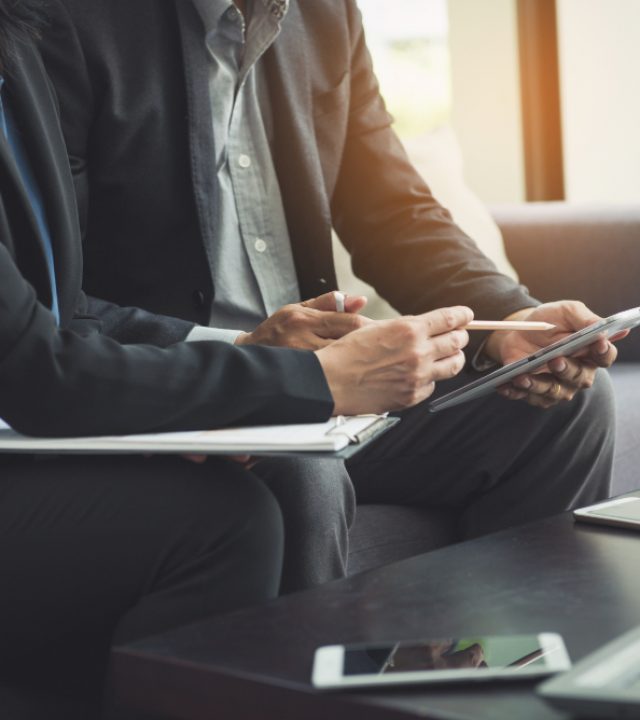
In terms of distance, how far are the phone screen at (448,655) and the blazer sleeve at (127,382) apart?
0.30 metres

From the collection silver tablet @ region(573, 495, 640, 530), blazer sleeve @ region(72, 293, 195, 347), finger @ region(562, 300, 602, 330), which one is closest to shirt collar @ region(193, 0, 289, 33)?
blazer sleeve @ region(72, 293, 195, 347)

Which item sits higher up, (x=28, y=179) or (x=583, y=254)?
(x=28, y=179)

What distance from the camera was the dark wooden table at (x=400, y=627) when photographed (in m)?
0.60

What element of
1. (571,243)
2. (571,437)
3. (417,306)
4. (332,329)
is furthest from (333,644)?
(571,243)

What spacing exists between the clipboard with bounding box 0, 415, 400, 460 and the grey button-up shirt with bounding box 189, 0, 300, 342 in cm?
54

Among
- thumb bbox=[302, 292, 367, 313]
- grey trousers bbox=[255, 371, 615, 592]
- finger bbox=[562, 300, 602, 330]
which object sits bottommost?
grey trousers bbox=[255, 371, 615, 592]

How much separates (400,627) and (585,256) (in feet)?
4.60

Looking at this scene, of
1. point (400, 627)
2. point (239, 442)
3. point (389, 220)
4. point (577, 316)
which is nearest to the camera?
point (400, 627)

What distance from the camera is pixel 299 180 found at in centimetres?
149

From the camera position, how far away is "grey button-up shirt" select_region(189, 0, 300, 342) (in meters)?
1.42

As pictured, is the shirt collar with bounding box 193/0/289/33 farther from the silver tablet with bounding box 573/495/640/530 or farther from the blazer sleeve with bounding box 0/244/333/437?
the silver tablet with bounding box 573/495/640/530

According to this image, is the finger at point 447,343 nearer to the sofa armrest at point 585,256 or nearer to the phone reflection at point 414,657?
the phone reflection at point 414,657

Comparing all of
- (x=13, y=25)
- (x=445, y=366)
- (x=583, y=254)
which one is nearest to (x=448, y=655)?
(x=445, y=366)

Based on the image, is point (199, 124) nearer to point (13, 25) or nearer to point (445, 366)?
point (13, 25)
